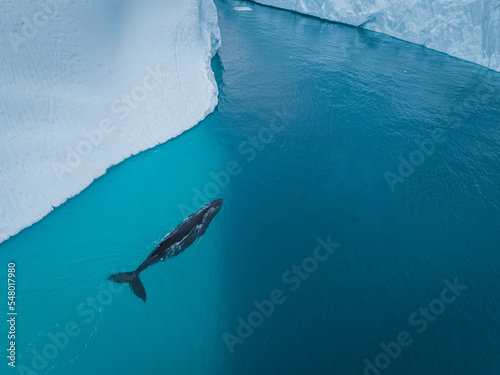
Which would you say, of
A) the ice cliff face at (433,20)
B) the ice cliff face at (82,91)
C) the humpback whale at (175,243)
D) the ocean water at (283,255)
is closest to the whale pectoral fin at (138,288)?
the humpback whale at (175,243)

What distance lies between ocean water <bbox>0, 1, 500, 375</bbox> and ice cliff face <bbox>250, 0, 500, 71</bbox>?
16.1 meters

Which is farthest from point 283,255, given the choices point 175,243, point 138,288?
point 138,288

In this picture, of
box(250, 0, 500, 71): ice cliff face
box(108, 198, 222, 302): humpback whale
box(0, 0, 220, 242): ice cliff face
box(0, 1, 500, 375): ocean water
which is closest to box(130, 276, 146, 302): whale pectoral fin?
box(108, 198, 222, 302): humpback whale

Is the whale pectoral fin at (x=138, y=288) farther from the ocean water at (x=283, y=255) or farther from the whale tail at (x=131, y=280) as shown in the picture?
the ocean water at (x=283, y=255)

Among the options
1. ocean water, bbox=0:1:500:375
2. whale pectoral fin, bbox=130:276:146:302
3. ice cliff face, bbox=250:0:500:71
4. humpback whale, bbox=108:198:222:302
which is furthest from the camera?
ice cliff face, bbox=250:0:500:71

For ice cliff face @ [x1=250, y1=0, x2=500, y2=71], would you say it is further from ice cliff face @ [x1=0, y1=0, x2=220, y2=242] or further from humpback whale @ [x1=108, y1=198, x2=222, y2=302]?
humpback whale @ [x1=108, y1=198, x2=222, y2=302]

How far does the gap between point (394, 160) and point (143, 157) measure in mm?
14022

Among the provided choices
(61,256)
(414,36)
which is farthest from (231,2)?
(61,256)

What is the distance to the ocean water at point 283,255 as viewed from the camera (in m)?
9.00

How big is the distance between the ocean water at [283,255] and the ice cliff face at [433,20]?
52.9 feet

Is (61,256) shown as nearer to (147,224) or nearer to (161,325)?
(147,224)

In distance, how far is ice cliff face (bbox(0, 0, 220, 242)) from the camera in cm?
1177

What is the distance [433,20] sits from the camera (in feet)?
108

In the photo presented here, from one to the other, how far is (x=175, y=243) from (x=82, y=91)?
939cm
